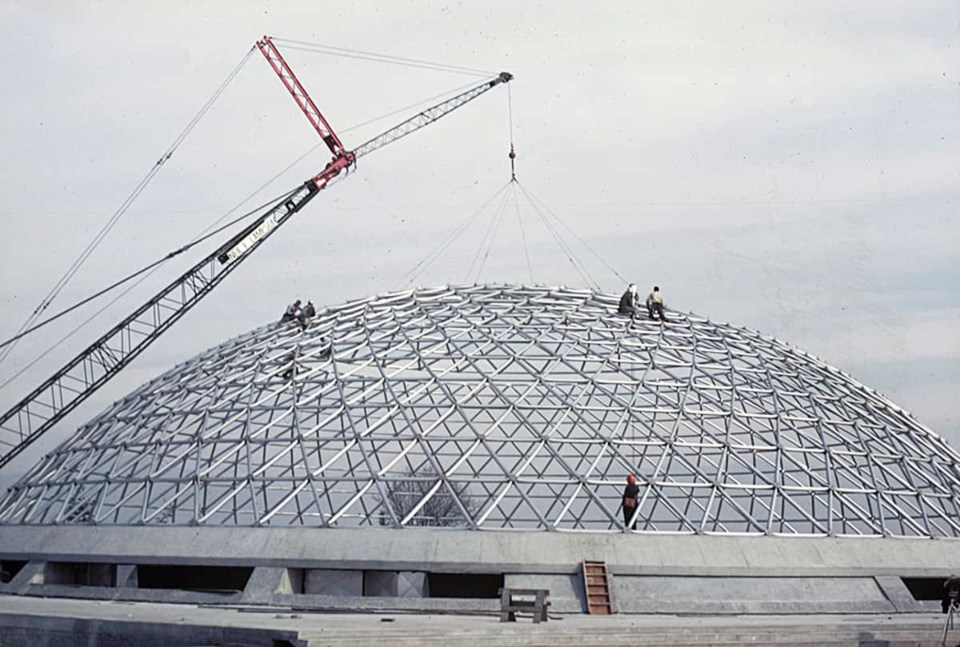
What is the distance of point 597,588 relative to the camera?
116 feet

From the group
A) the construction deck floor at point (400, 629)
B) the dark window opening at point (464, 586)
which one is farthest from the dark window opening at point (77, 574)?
the dark window opening at point (464, 586)

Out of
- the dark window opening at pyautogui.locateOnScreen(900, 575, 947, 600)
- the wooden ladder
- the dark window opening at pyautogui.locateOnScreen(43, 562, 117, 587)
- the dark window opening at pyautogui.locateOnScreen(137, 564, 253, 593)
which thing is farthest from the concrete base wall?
the dark window opening at pyautogui.locateOnScreen(43, 562, 117, 587)

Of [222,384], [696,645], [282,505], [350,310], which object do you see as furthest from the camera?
[350,310]

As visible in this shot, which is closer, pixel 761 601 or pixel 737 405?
pixel 761 601

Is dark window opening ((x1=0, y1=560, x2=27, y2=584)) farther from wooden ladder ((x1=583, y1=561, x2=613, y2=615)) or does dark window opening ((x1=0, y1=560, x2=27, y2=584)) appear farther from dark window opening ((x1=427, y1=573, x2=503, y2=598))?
wooden ladder ((x1=583, y1=561, x2=613, y2=615))

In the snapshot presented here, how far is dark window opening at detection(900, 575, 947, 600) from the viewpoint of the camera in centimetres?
3959

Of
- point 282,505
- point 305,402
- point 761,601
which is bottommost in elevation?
point 761,601

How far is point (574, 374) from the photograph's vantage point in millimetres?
44406

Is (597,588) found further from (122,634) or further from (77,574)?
(77,574)

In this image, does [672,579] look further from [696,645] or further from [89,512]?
[89,512]

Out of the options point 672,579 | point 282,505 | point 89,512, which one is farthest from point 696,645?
point 89,512

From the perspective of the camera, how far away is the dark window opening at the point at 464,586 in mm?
→ 38094

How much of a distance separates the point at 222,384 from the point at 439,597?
477 inches

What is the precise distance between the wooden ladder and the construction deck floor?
0.67m
